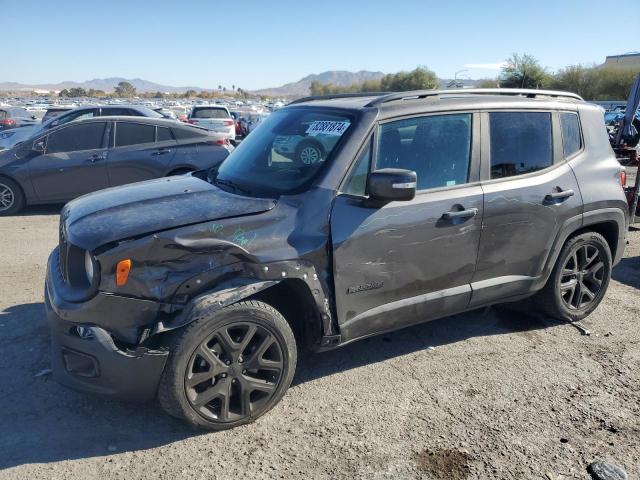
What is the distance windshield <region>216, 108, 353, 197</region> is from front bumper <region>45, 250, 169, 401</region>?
1182mm

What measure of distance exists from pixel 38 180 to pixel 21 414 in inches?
252

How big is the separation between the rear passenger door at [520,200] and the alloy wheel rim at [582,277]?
0.40 metres

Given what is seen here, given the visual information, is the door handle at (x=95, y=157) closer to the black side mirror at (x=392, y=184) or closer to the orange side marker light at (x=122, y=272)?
the orange side marker light at (x=122, y=272)

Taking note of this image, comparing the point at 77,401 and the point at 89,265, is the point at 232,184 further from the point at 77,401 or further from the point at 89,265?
the point at 77,401

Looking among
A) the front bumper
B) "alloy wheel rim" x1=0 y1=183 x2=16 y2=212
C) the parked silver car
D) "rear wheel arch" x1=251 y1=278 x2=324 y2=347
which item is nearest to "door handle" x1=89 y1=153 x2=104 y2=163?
"alloy wheel rim" x1=0 y1=183 x2=16 y2=212

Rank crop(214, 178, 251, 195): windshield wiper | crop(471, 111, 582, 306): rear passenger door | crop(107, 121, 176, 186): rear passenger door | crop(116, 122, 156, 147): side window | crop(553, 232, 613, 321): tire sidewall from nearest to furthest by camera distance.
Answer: crop(214, 178, 251, 195): windshield wiper → crop(471, 111, 582, 306): rear passenger door → crop(553, 232, 613, 321): tire sidewall → crop(107, 121, 176, 186): rear passenger door → crop(116, 122, 156, 147): side window

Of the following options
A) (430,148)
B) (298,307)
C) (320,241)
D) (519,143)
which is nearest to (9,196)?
(298,307)

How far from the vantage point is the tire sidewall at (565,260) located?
438 cm

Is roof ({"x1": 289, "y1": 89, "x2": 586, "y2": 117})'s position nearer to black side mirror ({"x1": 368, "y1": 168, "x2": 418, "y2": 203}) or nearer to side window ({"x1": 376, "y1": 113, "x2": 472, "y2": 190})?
side window ({"x1": 376, "y1": 113, "x2": 472, "y2": 190})

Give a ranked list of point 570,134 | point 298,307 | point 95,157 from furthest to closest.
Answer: point 95,157, point 570,134, point 298,307

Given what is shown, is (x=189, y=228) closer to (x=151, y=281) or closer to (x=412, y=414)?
(x=151, y=281)

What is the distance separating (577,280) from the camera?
15.0 ft

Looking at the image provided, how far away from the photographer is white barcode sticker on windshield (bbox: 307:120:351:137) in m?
3.50

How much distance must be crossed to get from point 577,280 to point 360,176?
242 cm
